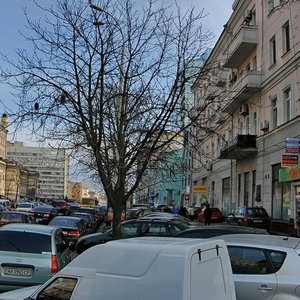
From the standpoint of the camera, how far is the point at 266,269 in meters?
7.31

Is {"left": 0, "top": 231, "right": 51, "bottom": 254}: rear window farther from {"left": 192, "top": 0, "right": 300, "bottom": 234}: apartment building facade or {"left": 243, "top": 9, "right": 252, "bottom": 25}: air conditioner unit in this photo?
{"left": 243, "top": 9, "right": 252, "bottom": 25}: air conditioner unit

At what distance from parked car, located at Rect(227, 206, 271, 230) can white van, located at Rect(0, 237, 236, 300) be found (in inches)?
968

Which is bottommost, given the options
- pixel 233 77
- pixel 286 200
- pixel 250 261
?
pixel 250 261

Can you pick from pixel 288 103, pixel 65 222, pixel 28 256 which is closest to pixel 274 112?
pixel 288 103

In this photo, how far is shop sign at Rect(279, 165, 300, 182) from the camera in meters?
25.6

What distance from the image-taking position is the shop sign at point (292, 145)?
82.2 ft

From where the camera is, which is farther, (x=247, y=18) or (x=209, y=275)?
(x=247, y=18)

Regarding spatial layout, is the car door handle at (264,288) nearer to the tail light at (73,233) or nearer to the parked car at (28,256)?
the parked car at (28,256)

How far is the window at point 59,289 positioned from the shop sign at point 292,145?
69.3 feet

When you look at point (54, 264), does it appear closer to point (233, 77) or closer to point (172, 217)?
point (172, 217)

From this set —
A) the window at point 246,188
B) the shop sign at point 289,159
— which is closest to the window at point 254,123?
the window at point 246,188

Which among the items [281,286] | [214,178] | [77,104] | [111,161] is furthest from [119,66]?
[214,178]

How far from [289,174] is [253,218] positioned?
153 inches

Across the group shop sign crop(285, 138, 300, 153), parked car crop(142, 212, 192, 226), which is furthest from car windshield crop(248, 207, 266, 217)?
shop sign crop(285, 138, 300, 153)
